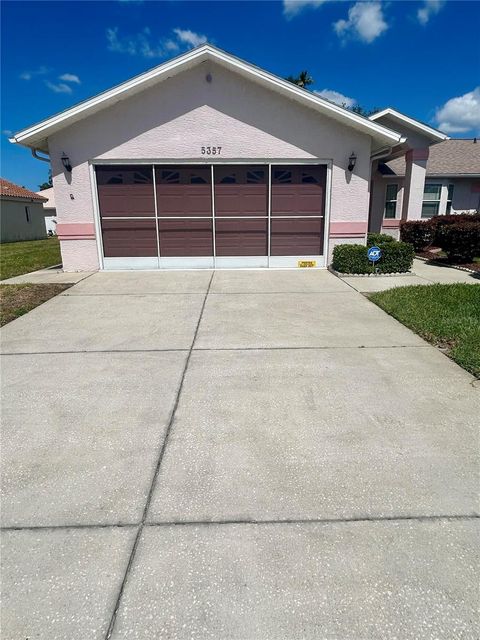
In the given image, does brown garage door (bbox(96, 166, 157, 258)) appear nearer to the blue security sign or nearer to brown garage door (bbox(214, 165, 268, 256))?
brown garage door (bbox(214, 165, 268, 256))

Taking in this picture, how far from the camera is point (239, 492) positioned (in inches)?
94.4

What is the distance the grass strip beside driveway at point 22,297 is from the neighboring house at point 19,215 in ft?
65.7

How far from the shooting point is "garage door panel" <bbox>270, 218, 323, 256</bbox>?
10.7m

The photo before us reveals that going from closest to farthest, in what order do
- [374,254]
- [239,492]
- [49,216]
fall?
1. [239,492]
2. [374,254]
3. [49,216]

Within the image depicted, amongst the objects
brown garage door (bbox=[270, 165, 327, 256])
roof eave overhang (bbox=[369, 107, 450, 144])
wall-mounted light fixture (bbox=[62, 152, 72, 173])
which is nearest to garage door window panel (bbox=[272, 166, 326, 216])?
brown garage door (bbox=[270, 165, 327, 256])

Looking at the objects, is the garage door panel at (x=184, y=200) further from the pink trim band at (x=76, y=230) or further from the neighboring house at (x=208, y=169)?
the pink trim band at (x=76, y=230)

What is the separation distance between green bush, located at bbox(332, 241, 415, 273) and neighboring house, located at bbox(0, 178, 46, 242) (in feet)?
78.7

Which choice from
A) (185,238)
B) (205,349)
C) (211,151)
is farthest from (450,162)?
(205,349)

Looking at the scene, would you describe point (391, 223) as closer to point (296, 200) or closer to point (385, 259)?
point (296, 200)

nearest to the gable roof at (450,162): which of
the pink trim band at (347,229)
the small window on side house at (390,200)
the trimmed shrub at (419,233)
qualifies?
the small window on side house at (390,200)

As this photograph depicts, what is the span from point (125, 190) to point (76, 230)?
1.71 meters

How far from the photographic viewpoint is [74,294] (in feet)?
26.4

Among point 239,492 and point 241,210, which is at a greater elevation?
point 241,210

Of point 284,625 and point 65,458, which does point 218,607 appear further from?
point 65,458
